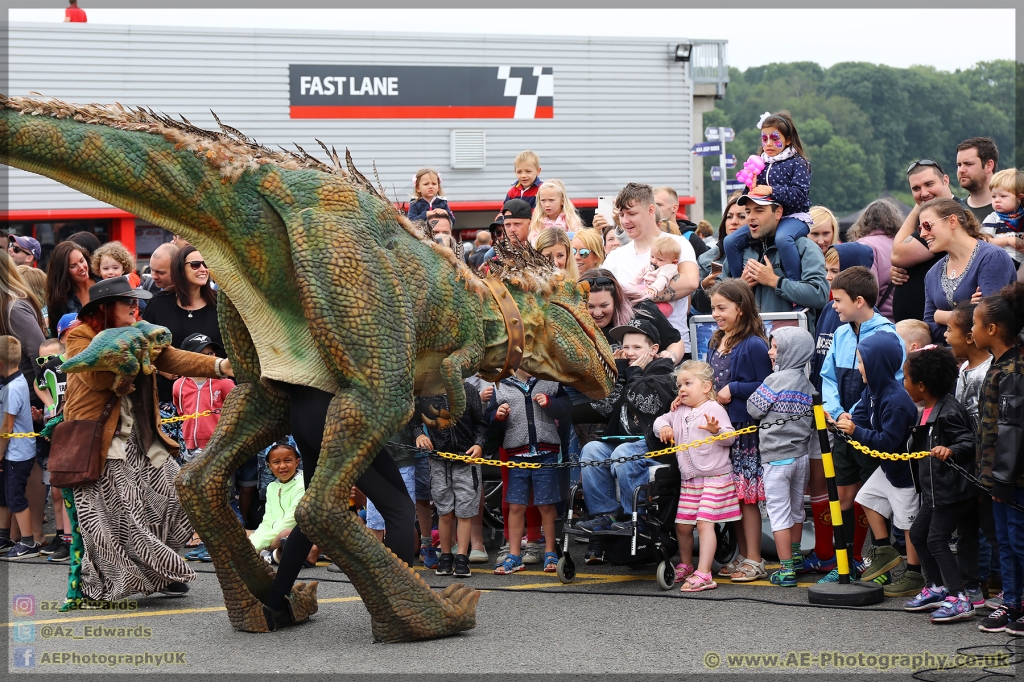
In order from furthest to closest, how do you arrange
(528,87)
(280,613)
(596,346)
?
(528,87) < (596,346) < (280,613)

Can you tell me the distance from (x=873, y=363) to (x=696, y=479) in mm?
1241

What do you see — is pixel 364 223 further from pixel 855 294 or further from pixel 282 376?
pixel 855 294

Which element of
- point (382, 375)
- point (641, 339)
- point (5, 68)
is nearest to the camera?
point (382, 375)

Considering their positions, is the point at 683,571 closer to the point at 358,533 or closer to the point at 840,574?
the point at 840,574

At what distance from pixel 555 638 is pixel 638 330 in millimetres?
2360

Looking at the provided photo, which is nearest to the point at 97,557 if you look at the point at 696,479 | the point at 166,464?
the point at 166,464

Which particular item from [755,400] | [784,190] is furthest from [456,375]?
[784,190]

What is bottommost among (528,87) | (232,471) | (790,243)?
(232,471)

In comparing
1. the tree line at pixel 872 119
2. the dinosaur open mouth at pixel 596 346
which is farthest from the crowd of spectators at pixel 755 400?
the tree line at pixel 872 119

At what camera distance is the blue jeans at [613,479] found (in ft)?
23.0

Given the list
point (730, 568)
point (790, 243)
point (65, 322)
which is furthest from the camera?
point (65, 322)

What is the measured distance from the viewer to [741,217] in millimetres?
8461

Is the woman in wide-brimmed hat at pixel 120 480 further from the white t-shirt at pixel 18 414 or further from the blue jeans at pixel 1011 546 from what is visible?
the blue jeans at pixel 1011 546

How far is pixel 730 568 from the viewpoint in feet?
22.7
